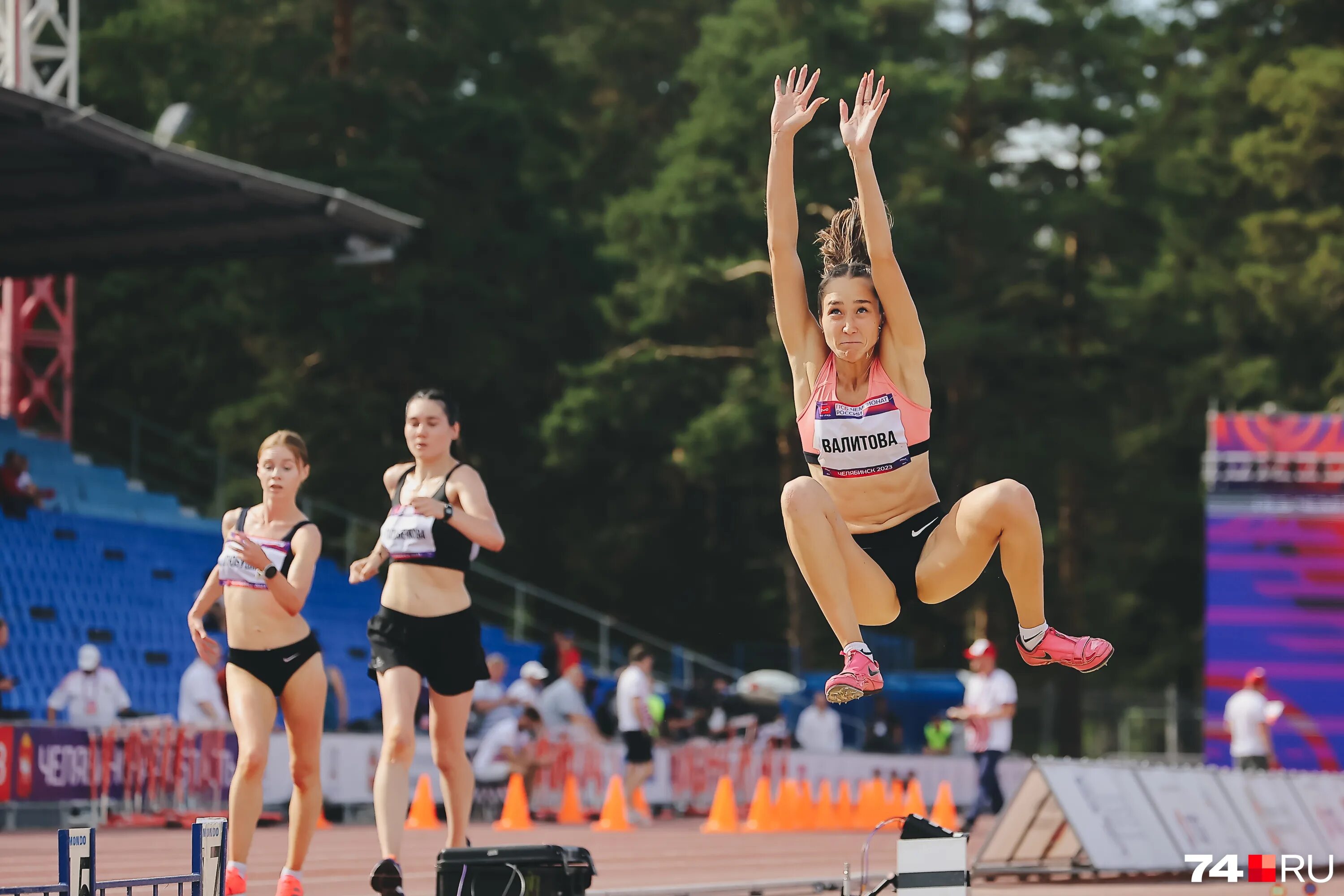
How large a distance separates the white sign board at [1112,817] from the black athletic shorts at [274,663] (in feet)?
19.3

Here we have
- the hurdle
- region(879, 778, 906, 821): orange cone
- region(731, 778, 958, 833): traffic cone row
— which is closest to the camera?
the hurdle

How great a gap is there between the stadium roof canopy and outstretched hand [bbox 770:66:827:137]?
12409mm

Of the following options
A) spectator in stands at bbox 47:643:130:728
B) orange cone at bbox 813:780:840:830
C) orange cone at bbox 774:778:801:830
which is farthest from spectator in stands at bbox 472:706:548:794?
spectator in stands at bbox 47:643:130:728

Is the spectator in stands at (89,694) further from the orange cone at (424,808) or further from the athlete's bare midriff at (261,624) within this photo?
the athlete's bare midriff at (261,624)

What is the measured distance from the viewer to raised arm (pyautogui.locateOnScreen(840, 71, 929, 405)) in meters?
7.46

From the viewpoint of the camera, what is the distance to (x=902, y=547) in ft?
24.9

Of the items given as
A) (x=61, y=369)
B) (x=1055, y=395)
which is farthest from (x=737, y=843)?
(x=1055, y=395)

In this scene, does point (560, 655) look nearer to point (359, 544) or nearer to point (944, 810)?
point (359, 544)

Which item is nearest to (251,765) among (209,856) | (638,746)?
(209,856)

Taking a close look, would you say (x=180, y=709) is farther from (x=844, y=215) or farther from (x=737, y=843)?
(x=844, y=215)

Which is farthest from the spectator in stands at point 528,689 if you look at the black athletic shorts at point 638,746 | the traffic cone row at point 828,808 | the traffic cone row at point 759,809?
the traffic cone row at point 828,808

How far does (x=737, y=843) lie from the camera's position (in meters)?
17.6

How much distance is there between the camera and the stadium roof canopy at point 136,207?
783 inches

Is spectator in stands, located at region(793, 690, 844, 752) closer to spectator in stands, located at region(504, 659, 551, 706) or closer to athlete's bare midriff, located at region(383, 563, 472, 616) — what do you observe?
spectator in stands, located at region(504, 659, 551, 706)
